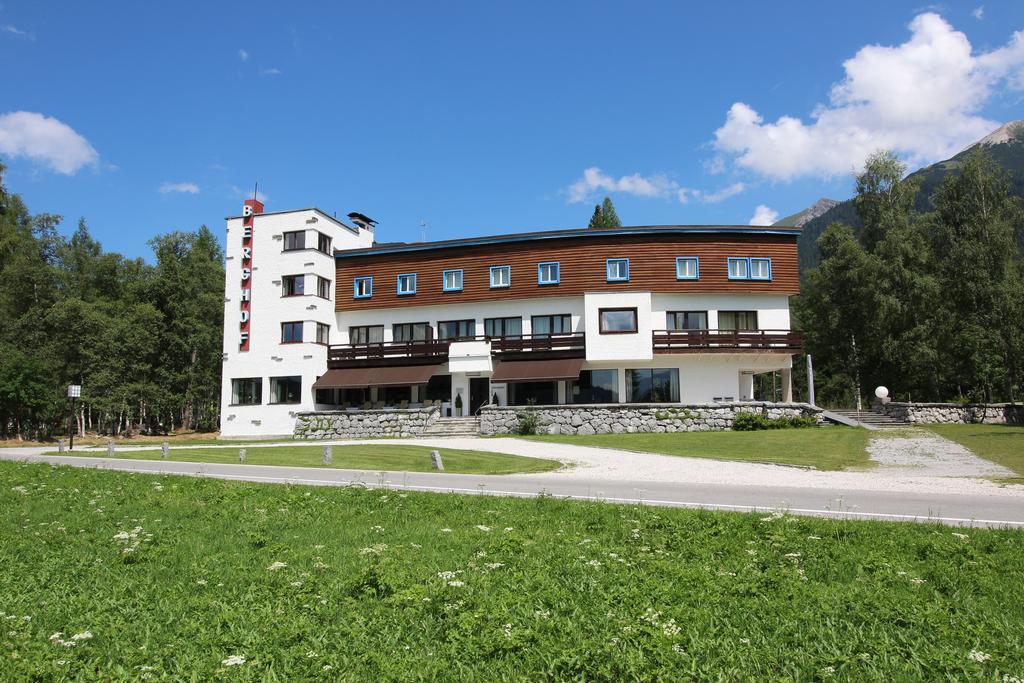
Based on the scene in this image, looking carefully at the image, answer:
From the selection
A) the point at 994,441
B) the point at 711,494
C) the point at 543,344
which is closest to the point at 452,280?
the point at 543,344

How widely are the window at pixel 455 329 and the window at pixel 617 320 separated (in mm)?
8640

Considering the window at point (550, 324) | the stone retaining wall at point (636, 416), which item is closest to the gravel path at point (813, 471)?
the stone retaining wall at point (636, 416)

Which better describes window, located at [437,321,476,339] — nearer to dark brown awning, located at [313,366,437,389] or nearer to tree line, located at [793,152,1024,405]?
dark brown awning, located at [313,366,437,389]

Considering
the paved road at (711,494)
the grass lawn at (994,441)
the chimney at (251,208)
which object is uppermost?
the chimney at (251,208)

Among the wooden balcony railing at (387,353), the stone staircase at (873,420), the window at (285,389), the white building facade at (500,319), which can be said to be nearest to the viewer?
the stone staircase at (873,420)

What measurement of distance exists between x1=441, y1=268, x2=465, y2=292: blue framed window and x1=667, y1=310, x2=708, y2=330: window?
44.6 feet

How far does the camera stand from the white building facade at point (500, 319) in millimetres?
40406

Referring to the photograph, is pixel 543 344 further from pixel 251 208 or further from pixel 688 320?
pixel 251 208

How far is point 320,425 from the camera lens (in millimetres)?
41500

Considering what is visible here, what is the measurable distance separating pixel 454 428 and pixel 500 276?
34.9ft

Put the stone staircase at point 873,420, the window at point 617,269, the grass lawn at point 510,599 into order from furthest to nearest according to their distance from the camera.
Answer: the window at point 617,269, the stone staircase at point 873,420, the grass lawn at point 510,599

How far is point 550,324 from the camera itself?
140 feet

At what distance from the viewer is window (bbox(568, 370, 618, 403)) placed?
135 ft

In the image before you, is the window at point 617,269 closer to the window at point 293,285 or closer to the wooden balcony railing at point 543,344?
the wooden balcony railing at point 543,344
